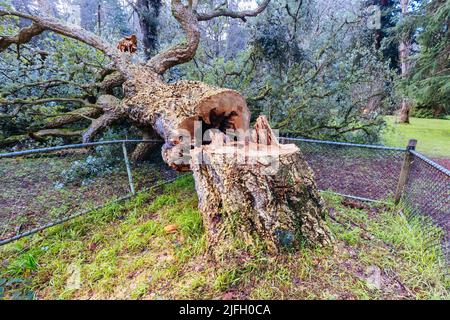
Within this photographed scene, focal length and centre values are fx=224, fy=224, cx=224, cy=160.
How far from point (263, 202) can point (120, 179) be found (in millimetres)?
2885

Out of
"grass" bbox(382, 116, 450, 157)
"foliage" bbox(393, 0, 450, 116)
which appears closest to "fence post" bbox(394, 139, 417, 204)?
"grass" bbox(382, 116, 450, 157)

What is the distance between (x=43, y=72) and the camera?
5.04m

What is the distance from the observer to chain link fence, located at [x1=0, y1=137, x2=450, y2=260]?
8.39 ft

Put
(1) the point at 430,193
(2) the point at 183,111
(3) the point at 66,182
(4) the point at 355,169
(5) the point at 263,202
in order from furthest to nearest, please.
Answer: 1. (4) the point at 355,169
2. (3) the point at 66,182
3. (2) the point at 183,111
4. (1) the point at 430,193
5. (5) the point at 263,202

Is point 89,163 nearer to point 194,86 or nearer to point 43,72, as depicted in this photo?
point 194,86

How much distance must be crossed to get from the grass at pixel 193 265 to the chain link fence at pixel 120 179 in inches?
10.2

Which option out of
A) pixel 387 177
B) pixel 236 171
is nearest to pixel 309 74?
pixel 387 177

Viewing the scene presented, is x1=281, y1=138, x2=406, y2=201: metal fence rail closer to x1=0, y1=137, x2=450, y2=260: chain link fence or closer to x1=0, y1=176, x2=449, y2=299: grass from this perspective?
x1=0, y1=137, x2=450, y2=260: chain link fence

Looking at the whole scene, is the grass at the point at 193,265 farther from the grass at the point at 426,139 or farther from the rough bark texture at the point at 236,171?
the grass at the point at 426,139

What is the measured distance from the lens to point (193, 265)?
6.30 ft

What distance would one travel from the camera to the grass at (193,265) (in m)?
1.67

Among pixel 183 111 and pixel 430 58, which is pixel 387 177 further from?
pixel 430 58

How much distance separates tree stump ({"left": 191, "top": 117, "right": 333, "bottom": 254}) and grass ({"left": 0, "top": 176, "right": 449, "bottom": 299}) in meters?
0.15

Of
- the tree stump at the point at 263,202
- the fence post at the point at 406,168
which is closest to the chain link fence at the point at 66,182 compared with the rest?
the tree stump at the point at 263,202
